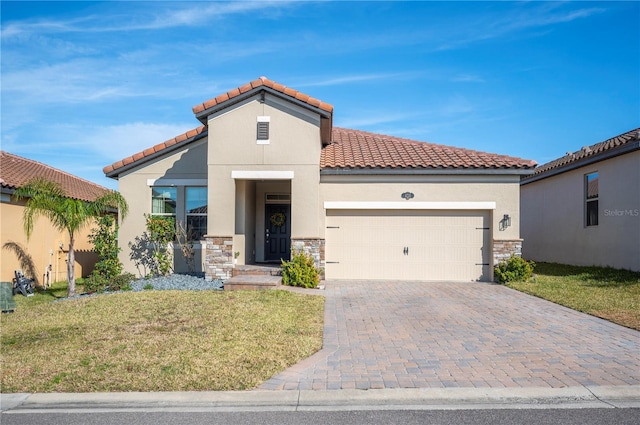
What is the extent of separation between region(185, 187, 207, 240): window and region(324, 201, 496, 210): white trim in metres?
4.02

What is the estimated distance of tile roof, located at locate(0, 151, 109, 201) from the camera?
51.3 feet

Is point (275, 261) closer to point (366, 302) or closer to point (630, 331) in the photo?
point (366, 302)

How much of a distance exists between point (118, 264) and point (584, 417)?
1189cm

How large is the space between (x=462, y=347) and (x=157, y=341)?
4.65 meters

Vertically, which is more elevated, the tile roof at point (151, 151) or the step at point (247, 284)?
the tile roof at point (151, 151)

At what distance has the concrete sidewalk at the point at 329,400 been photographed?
5184 millimetres

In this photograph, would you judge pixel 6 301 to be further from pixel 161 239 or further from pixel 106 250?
pixel 161 239

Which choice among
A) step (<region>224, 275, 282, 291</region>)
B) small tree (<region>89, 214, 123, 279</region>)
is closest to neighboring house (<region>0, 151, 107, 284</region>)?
small tree (<region>89, 214, 123, 279</region>)

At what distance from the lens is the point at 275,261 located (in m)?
16.7

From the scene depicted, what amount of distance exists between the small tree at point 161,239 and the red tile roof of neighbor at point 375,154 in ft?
7.05

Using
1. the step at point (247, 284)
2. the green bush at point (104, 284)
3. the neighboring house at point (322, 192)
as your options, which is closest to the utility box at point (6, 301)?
the green bush at point (104, 284)

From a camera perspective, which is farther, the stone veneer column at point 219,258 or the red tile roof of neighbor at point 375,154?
the stone veneer column at point 219,258

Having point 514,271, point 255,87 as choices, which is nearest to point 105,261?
point 255,87

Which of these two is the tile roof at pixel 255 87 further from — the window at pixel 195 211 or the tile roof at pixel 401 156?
the window at pixel 195 211
